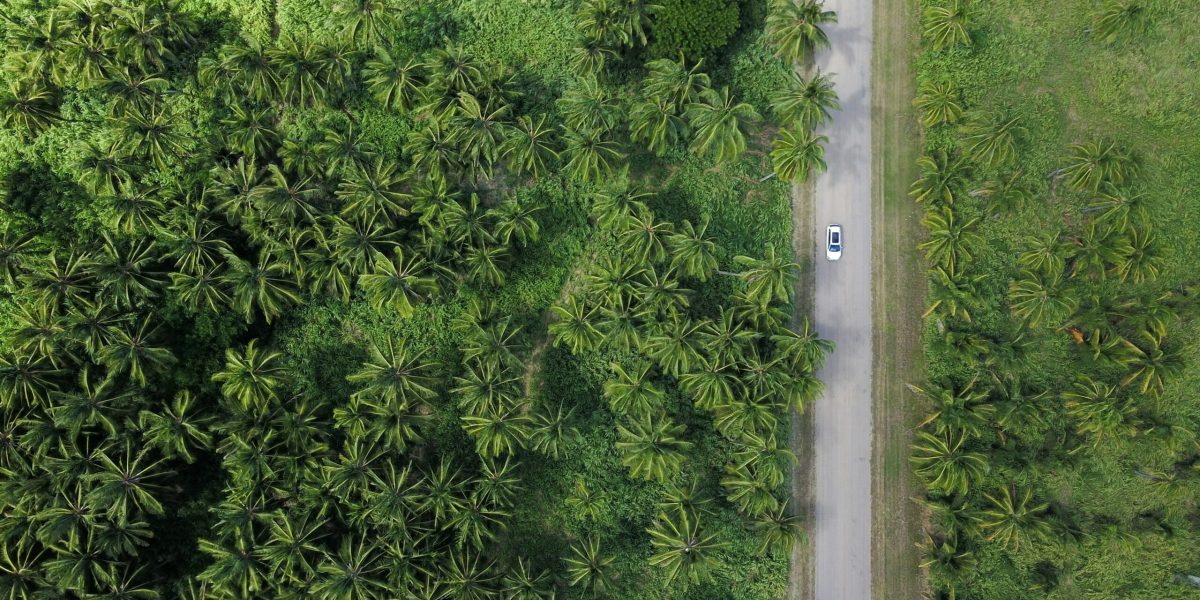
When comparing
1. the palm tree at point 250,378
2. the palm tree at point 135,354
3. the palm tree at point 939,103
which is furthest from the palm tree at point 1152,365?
the palm tree at point 135,354

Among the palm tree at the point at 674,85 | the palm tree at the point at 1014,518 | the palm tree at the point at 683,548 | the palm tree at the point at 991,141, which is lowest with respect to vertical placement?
the palm tree at the point at 1014,518

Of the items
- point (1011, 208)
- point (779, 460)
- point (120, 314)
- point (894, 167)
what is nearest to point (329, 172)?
point (120, 314)

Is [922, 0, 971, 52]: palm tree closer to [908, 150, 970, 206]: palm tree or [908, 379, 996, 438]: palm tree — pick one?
[908, 150, 970, 206]: palm tree

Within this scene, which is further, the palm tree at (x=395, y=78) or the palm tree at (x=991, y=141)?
the palm tree at (x=991, y=141)

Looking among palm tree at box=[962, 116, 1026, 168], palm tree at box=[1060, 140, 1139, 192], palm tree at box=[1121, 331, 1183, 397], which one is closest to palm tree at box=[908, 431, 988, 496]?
palm tree at box=[1121, 331, 1183, 397]

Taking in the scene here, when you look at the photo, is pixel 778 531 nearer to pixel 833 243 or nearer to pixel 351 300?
pixel 833 243

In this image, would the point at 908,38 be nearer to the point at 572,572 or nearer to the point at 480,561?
the point at 572,572

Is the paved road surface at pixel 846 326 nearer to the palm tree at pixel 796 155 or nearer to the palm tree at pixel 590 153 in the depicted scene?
the palm tree at pixel 796 155
